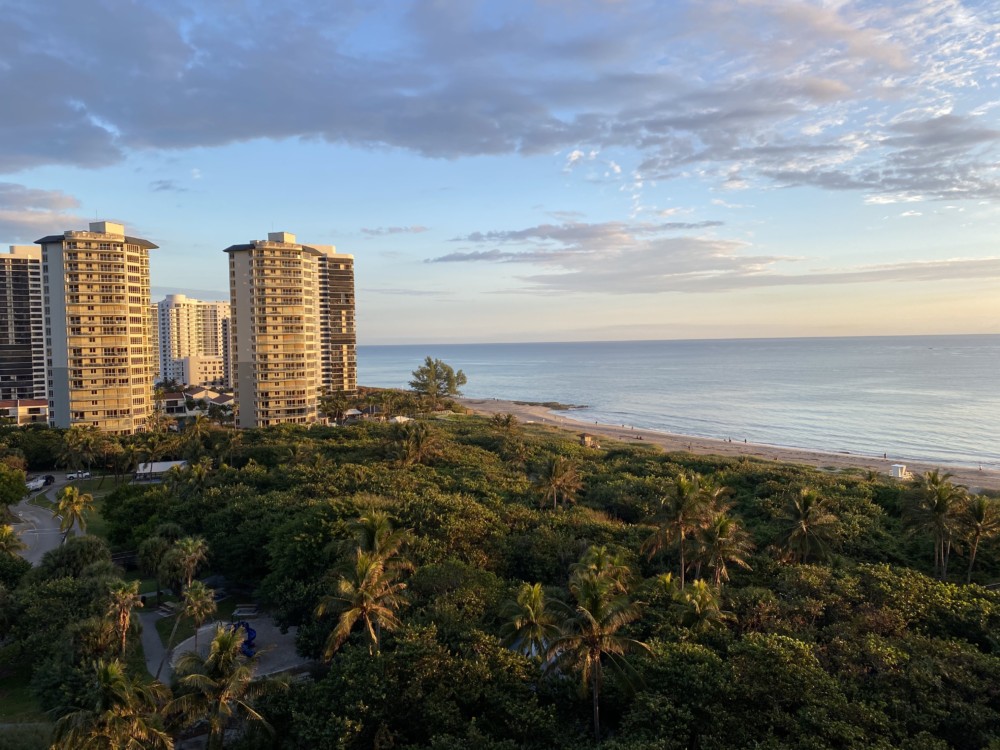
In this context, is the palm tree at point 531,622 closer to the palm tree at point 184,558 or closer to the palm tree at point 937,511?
the palm tree at point 184,558

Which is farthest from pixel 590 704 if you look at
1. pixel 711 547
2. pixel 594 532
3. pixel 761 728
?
pixel 594 532

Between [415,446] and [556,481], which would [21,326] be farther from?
[556,481]

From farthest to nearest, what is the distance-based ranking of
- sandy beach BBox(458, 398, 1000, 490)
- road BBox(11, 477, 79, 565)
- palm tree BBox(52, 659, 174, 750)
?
sandy beach BBox(458, 398, 1000, 490) < road BBox(11, 477, 79, 565) < palm tree BBox(52, 659, 174, 750)

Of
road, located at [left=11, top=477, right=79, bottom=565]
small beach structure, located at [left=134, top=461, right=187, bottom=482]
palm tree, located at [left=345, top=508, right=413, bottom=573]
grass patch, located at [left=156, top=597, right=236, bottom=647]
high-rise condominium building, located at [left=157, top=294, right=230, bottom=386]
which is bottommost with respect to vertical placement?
grass patch, located at [left=156, top=597, right=236, bottom=647]

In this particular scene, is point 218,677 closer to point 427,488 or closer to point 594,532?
point 594,532

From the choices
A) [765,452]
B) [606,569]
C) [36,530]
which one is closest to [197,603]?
[606,569]

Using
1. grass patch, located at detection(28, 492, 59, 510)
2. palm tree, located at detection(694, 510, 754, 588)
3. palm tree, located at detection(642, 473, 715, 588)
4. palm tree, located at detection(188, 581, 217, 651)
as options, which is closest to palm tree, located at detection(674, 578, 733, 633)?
palm tree, located at detection(694, 510, 754, 588)

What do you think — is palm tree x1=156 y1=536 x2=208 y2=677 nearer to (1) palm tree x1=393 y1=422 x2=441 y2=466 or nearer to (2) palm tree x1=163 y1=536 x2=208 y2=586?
(2) palm tree x1=163 y1=536 x2=208 y2=586
